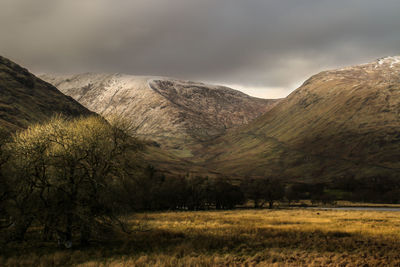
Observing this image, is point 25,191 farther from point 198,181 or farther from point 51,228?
point 198,181

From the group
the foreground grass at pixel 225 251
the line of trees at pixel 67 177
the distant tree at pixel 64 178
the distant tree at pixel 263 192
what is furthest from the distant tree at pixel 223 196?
the distant tree at pixel 64 178

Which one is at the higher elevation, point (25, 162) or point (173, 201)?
point (25, 162)

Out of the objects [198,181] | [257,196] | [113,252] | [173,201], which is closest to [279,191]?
[257,196]

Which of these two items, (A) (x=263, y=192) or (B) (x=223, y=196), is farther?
(A) (x=263, y=192)

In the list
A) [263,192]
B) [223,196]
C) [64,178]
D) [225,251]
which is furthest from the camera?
[263,192]

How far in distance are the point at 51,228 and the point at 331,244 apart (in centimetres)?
2612

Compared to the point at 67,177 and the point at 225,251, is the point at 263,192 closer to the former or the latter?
the point at 225,251

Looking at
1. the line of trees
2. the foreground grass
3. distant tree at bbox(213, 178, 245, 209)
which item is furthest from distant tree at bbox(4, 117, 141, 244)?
distant tree at bbox(213, 178, 245, 209)

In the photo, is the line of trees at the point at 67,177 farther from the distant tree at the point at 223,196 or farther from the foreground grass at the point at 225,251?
the distant tree at the point at 223,196

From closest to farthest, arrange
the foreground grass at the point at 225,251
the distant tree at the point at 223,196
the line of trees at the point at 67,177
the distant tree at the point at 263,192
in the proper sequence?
the foreground grass at the point at 225,251 < the line of trees at the point at 67,177 < the distant tree at the point at 223,196 < the distant tree at the point at 263,192

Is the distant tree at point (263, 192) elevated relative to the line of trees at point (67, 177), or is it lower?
lower

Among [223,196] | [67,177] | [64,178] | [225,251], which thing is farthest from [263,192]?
[64,178]

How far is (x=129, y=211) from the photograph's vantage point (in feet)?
104

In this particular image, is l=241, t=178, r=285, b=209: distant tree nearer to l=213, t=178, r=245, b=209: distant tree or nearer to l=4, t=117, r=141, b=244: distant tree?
l=213, t=178, r=245, b=209: distant tree
